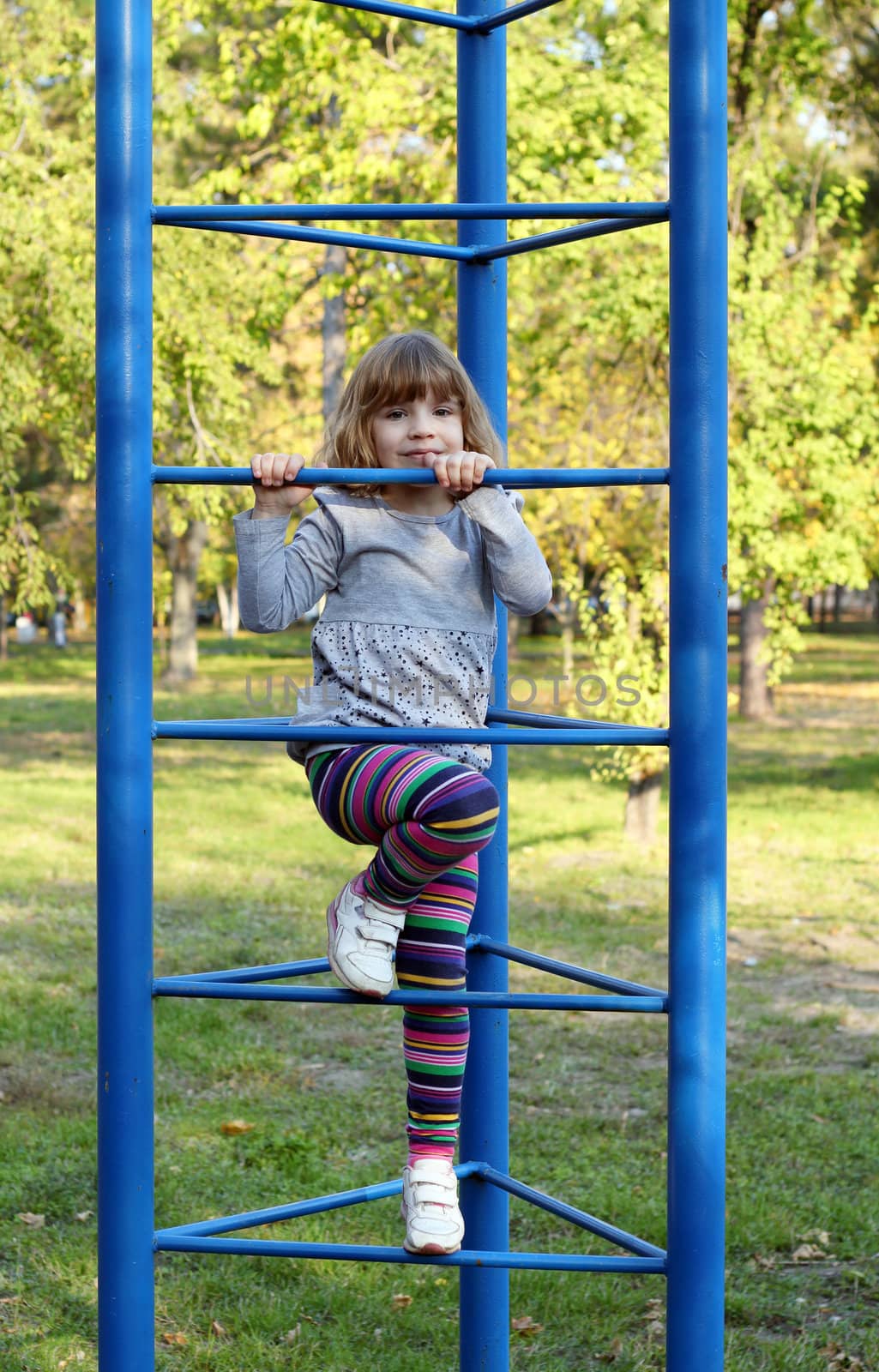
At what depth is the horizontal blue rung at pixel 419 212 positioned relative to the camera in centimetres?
211

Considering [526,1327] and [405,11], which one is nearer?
[405,11]

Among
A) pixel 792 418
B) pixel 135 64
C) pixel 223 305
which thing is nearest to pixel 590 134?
pixel 792 418

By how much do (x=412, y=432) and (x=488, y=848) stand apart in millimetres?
801

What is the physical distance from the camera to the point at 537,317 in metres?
9.75

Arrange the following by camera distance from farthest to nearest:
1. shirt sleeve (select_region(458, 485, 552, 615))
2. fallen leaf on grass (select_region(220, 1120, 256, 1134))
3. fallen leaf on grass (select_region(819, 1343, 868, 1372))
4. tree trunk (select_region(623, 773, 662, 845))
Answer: tree trunk (select_region(623, 773, 662, 845)), fallen leaf on grass (select_region(220, 1120, 256, 1134)), fallen leaf on grass (select_region(819, 1343, 868, 1372)), shirt sleeve (select_region(458, 485, 552, 615))

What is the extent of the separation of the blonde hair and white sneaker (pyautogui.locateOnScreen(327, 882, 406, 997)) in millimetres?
640

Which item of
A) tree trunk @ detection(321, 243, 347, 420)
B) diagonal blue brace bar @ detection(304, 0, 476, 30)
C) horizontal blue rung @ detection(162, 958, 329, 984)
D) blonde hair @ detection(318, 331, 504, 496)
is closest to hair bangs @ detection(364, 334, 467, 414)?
blonde hair @ detection(318, 331, 504, 496)

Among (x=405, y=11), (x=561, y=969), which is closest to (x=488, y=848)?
(x=561, y=969)

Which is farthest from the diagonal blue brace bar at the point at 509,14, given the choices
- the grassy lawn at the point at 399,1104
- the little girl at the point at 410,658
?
the grassy lawn at the point at 399,1104

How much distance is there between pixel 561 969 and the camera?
261 cm

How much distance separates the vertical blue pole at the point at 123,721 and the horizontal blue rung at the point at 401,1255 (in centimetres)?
7

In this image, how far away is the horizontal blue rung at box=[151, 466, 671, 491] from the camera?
2094mm

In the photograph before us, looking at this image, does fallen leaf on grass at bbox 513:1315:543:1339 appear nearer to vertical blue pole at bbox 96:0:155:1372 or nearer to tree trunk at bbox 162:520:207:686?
vertical blue pole at bbox 96:0:155:1372

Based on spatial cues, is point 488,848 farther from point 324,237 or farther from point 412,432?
point 324,237
